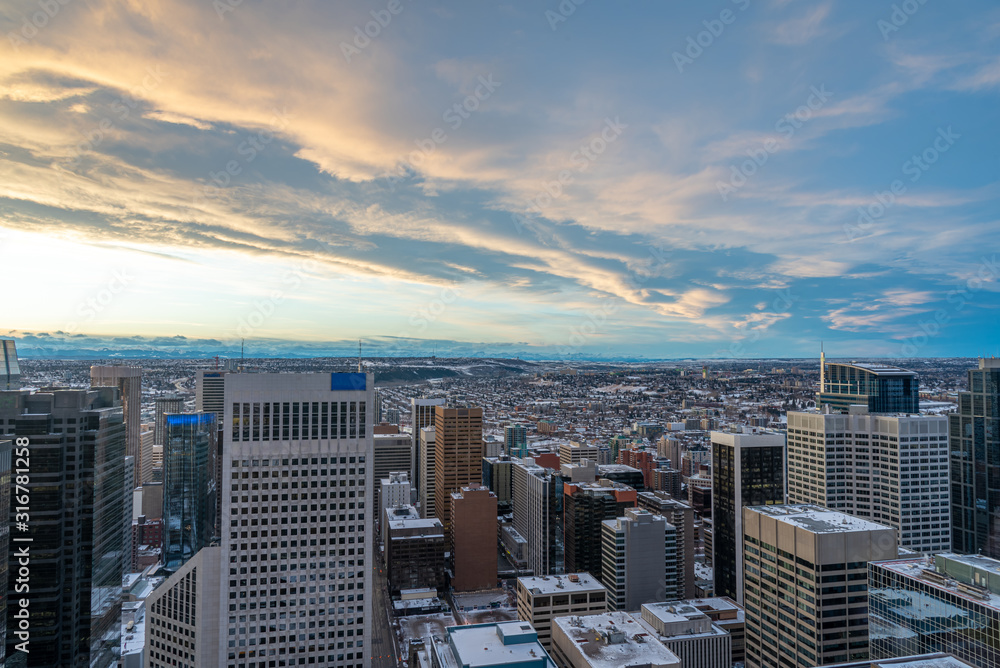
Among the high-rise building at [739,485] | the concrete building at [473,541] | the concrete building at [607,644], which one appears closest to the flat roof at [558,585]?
the concrete building at [607,644]

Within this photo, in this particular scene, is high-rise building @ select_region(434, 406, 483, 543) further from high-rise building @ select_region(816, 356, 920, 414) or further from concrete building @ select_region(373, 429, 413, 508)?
high-rise building @ select_region(816, 356, 920, 414)

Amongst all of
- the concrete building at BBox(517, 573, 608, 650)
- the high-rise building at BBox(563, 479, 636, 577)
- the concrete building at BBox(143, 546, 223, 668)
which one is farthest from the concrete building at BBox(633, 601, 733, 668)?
the concrete building at BBox(143, 546, 223, 668)

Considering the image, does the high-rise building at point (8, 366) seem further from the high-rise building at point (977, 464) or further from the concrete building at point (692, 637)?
the high-rise building at point (977, 464)

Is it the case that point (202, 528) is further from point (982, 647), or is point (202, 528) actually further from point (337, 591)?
point (982, 647)

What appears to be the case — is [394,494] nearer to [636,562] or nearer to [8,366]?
[636,562]

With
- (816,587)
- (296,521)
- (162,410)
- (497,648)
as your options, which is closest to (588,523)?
(497,648)

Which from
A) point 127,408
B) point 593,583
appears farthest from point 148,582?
point 593,583

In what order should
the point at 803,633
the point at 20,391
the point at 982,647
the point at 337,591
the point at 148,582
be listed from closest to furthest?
the point at 982,647, the point at 803,633, the point at 337,591, the point at 20,391, the point at 148,582
